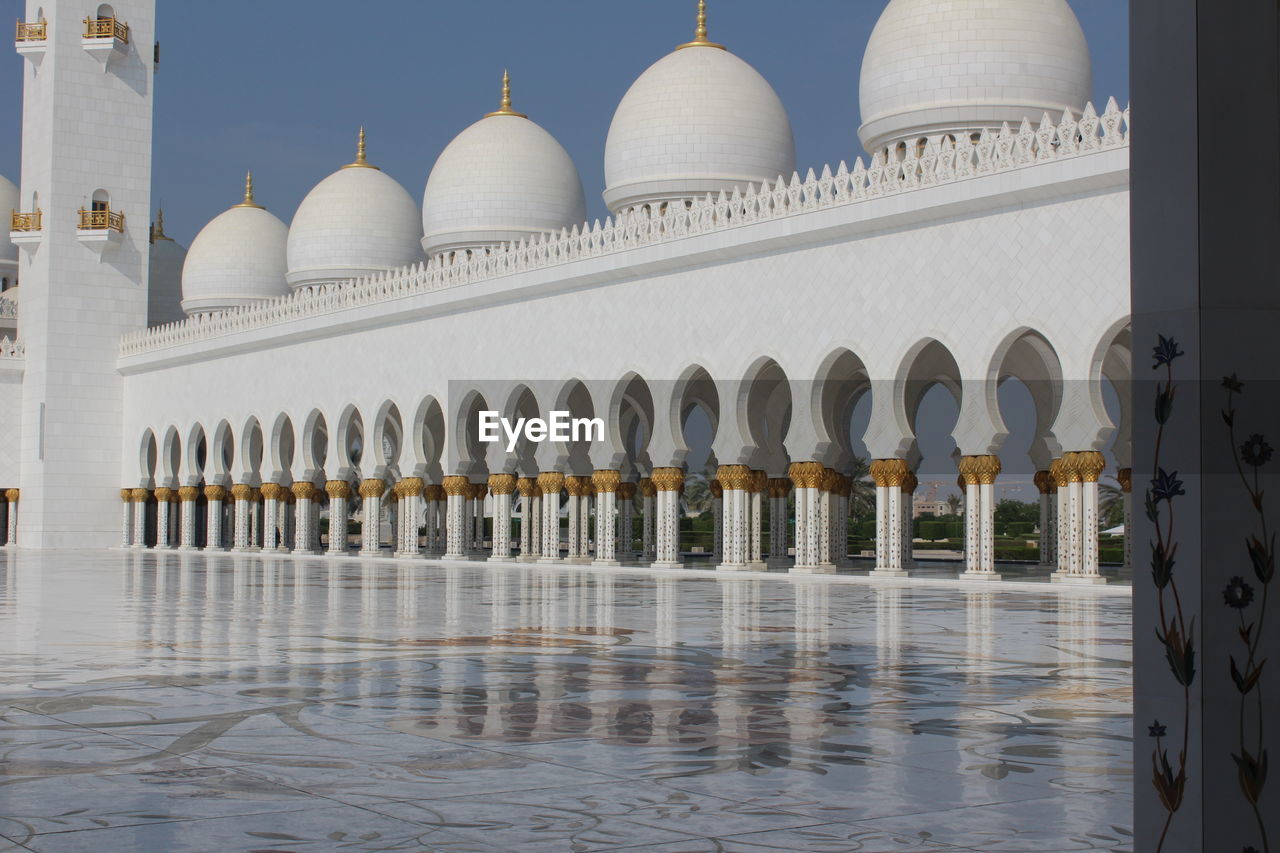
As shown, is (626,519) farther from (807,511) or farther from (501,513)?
(807,511)

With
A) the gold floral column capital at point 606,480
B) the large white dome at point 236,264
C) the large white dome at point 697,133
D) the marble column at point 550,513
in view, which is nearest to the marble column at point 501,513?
the marble column at point 550,513

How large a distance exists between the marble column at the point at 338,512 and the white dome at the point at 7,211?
15.4 m

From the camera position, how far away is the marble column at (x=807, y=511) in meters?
16.9

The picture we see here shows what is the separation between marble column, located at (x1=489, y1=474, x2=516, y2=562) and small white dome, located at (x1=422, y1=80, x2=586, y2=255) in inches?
173

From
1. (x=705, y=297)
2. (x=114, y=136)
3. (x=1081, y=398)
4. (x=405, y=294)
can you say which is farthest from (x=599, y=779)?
(x=114, y=136)

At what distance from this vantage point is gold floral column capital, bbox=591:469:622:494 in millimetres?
19594

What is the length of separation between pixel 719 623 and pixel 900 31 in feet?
37.7

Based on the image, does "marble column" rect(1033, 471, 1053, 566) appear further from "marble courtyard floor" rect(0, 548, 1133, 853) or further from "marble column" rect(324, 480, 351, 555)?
"marble column" rect(324, 480, 351, 555)

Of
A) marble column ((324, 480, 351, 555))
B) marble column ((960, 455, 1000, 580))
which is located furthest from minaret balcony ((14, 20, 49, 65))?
marble column ((960, 455, 1000, 580))

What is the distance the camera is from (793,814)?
9.84ft

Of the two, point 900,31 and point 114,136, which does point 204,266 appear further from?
point 900,31

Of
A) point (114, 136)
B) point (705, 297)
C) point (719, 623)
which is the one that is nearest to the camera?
point (719, 623)

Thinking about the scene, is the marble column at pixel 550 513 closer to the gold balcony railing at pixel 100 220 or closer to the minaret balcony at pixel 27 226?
the gold balcony railing at pixel 100 220

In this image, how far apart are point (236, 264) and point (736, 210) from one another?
1585 cm
